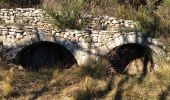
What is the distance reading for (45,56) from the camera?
1146 centimetres

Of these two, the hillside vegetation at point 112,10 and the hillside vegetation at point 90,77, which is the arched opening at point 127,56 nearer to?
the hillside vegetation at point 90,77

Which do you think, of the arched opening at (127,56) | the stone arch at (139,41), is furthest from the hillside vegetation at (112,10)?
the arched opening at (127,56)

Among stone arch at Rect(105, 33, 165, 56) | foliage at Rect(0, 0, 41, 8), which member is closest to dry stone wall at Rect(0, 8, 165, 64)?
stone arch at Rect(105, 33, 165, 56)

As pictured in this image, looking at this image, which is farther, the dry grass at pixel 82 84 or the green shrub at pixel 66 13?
the green shrub at pixel 66 13

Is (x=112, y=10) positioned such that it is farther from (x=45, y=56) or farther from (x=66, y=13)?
(x=45, y=56)

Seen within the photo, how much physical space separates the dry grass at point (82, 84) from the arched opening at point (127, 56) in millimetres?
628

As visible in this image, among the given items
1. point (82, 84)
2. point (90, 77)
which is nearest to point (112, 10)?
point (90, 77)

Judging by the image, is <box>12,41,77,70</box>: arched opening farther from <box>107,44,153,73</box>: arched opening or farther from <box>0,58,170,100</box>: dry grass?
<box>107,44,153,73</box>: arched opening

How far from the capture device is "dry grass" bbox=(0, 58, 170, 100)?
920 cm

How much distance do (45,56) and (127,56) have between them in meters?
2.39

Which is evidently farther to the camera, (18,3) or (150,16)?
(18,3)

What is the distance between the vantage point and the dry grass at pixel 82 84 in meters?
9.20

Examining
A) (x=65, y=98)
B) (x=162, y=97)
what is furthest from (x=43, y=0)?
(x=162, y=97)

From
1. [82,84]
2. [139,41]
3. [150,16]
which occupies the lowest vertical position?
[82,84]
